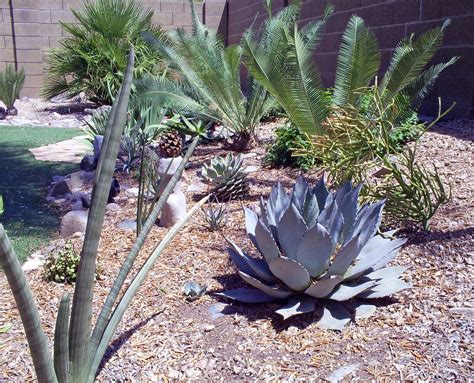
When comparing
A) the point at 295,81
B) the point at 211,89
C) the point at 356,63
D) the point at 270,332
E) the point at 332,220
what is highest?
the point at 356,63

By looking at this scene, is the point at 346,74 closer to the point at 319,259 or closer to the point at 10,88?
the point at 319,259

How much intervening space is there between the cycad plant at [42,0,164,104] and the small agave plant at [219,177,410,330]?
1005cm

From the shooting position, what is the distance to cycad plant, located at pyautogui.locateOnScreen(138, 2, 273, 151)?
24.3 ft

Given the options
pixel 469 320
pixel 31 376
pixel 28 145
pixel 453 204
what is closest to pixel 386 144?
pixel 453 204

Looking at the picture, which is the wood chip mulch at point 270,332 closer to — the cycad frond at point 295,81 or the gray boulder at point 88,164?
the cycad frond at point 295,81

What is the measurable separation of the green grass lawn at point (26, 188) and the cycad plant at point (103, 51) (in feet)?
9.78

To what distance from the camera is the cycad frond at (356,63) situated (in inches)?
225

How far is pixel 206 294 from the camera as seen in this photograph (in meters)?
3.39

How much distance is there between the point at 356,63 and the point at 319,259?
3.26m

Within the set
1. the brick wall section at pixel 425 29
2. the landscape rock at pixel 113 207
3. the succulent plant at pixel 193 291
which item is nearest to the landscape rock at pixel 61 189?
the landscape rock at pixel 113 207

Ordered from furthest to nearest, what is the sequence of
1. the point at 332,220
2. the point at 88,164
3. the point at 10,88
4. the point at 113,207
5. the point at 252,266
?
the point at 10,88, the point at 88,164, the point at 113,207, the point at 252,266, the point at 332,220

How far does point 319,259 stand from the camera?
3012mm

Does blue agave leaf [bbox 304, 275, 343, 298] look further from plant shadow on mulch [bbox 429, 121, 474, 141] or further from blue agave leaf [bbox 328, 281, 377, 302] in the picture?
plant shadow on mulch [bbox 429, 121, 474, 141]

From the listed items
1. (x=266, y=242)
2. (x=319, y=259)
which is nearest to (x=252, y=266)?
(x=266, y=242)
